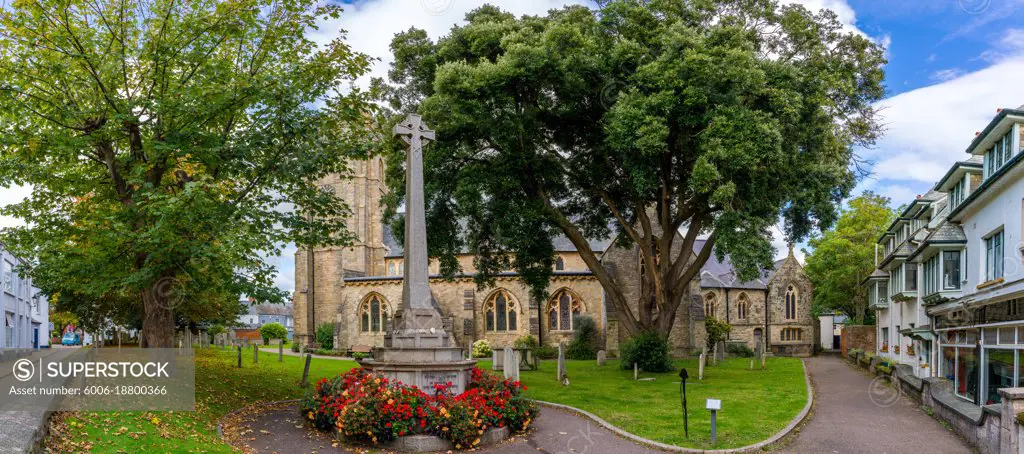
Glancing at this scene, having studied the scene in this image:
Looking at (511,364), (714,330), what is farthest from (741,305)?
(511,364)

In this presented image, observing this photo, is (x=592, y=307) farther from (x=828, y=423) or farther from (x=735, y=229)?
(x=828, y=423)

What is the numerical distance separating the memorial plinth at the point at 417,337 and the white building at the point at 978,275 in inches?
455

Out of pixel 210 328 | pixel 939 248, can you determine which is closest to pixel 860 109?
pixel 939 248

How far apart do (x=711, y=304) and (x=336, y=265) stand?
26431 mm

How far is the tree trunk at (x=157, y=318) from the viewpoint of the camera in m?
17.2

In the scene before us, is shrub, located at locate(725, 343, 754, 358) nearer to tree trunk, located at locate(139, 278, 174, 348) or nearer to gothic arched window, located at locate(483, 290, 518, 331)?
gothic arched window, located at locate(483, 290, 518, 331)

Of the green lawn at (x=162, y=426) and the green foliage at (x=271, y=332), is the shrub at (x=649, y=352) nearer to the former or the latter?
the green lawn at (x=162, y=426)

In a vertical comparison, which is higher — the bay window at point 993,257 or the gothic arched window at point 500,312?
the bay window at point 993,257

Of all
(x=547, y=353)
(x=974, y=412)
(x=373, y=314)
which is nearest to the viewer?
(x=974, y=412)

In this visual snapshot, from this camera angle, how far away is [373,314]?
4584 centimetres

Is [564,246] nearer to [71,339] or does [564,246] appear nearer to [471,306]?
[471,306]

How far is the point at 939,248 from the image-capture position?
74.5ft

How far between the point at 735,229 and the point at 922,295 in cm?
1057

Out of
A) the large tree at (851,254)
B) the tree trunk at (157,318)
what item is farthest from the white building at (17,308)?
the large tree at (851,254)
